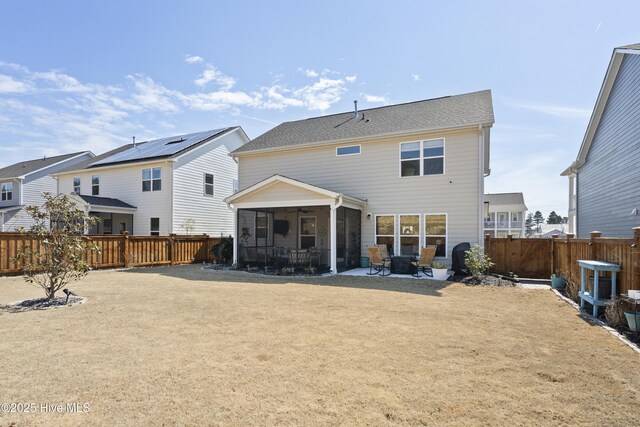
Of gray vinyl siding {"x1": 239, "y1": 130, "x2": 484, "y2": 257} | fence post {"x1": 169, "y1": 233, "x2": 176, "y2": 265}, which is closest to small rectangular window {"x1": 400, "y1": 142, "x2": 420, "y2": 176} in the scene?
gray vinyl siding {"x1": 239, "y1": 130, "x2": 484, "y2": 257}

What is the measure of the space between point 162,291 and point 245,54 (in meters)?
8.96

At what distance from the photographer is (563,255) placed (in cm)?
927

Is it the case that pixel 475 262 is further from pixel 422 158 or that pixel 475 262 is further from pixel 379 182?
pixel 379 182

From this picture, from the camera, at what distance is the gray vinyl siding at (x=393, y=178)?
464 inches

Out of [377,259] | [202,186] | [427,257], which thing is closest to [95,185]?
[202,186]

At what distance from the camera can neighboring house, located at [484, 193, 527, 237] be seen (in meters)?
33.9

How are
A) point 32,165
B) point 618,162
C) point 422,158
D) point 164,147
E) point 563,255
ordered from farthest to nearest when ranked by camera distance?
1. point 32,165
2. point 164,147
3. point 422,158
4. point 618,162
5. point 563,255

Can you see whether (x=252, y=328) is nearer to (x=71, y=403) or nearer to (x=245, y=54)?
(x=71, y=403)

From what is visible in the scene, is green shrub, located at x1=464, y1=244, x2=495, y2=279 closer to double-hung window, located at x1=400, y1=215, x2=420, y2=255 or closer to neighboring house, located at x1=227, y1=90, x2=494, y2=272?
neighboring house, located at x1=227, y1=90, x2=494, y2=272

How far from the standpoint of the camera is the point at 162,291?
8180 millimetres

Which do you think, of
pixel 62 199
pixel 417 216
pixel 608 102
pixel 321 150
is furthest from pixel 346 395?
pixel 608 102

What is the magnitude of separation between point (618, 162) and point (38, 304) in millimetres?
15651

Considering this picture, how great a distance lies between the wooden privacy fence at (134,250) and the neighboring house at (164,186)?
222 cm

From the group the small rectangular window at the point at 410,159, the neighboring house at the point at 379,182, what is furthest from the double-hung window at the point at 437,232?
the small rectangular window at the point at 410,159
